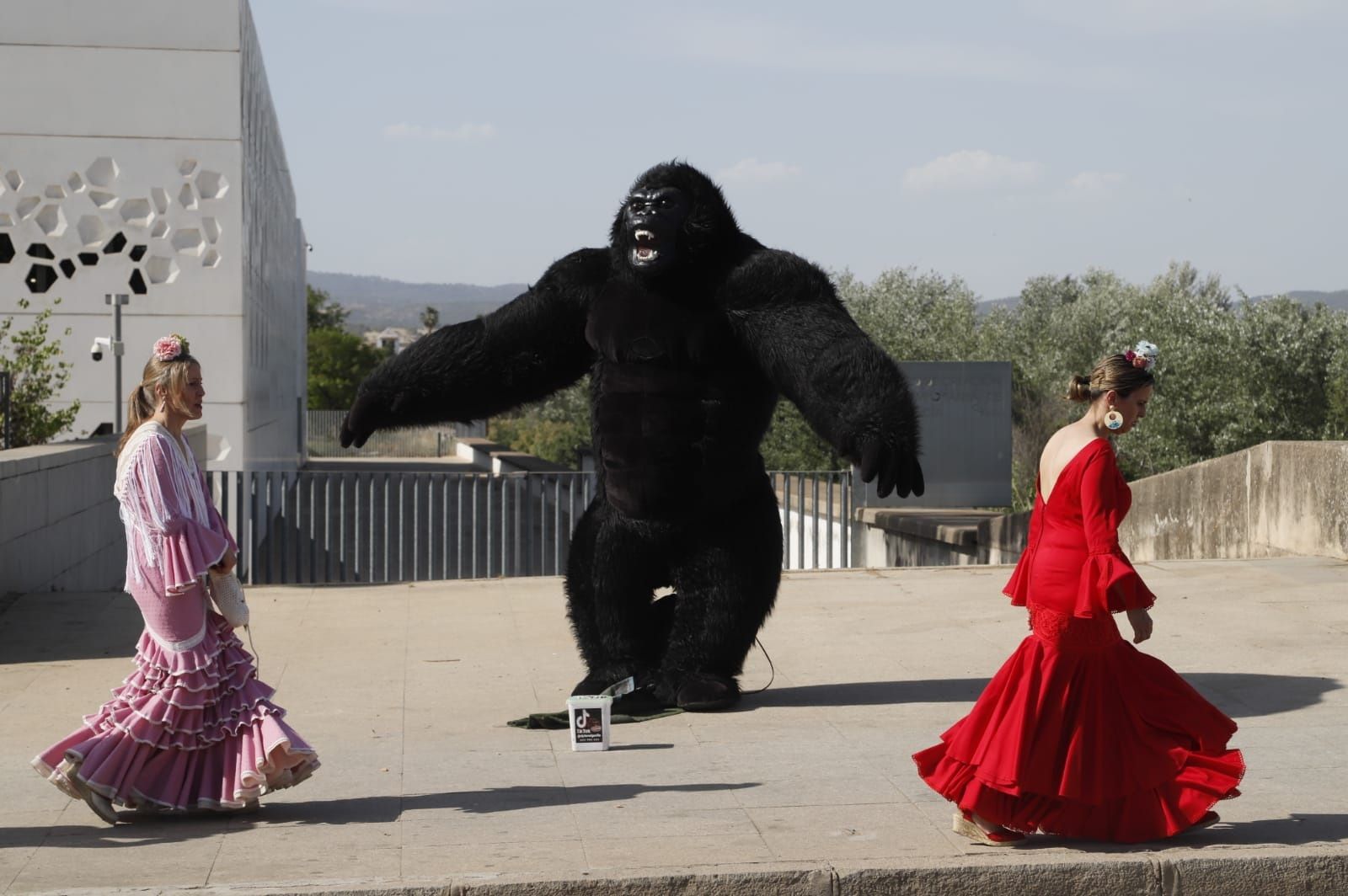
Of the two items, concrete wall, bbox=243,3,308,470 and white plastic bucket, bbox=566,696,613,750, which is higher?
concrete wall, bbox=243,3,308,470

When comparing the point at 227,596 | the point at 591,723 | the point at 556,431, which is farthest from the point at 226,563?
the point at 556,431

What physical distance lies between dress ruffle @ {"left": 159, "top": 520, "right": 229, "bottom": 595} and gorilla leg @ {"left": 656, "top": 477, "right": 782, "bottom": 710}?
2.39m

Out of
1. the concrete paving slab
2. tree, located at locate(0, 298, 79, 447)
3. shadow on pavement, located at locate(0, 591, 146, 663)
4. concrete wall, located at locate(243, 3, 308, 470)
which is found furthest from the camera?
concrete wall, located at locate(243, 3, 308, 470)

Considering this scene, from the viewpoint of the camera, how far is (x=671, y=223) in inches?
265

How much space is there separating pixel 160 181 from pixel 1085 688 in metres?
15.5

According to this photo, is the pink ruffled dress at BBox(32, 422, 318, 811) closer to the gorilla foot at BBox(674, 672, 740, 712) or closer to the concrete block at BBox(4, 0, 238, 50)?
the gorilla foot at BBox(674, 672, 740, 712)

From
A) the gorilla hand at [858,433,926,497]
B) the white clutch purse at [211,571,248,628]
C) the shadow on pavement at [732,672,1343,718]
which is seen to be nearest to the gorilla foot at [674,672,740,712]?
the shadow on pavement at [732,672,1343,718]

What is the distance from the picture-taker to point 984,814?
480cm

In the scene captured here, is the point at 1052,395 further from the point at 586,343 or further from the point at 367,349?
the point at 367,349

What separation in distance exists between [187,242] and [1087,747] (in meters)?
15.5

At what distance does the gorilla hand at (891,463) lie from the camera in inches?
236

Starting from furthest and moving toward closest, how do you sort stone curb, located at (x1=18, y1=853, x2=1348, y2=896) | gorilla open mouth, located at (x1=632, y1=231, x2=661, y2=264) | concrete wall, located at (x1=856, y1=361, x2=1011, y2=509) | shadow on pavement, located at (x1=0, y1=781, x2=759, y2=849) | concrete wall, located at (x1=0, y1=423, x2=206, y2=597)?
concrete wall, located at (x1=856, y1=361, x2=1011, y2=509) < concrete wall, located at (x1=0, y1=423, x2=206, y2=597) < gorilla open mouth, located at (x1=632, y1=231, x2=661, y2=264) < shadow on pavement, located at (x1=0, y1=781, x2=759, y2=849) < stone curb, located at (x1=18, y1=853, x2=1348, y2=896)

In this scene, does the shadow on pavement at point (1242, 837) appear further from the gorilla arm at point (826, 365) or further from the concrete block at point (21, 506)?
the concrete block at point (21, 506)

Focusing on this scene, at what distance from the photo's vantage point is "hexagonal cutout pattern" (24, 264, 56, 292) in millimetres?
18422
